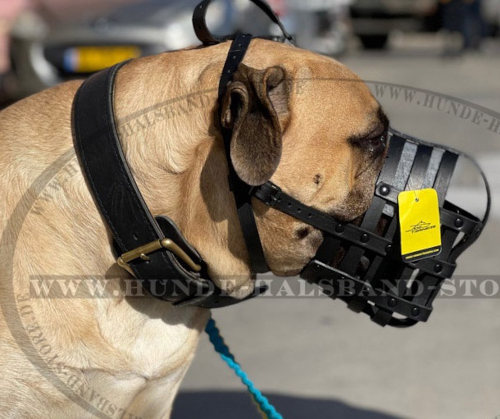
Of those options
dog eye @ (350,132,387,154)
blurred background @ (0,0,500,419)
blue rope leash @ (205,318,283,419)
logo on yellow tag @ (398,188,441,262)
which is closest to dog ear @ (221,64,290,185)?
dog eye @ (350,132,387,154)

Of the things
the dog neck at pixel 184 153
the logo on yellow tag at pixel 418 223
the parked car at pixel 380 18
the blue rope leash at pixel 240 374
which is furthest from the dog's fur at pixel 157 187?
the parked car at pixel 380 18

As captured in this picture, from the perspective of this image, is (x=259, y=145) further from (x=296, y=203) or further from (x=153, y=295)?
(x=153, y=295)

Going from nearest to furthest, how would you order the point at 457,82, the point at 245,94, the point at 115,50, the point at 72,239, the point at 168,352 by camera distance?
the point at 245,94
the point at 72,239
the point at 168,352
the point at 115,50
the point at 457,82

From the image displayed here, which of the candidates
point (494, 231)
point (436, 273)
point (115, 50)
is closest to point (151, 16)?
point (115, 50)

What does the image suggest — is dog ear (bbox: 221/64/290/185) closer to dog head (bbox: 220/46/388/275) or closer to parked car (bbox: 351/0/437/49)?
dog head (bbox: 220/46/388/275)

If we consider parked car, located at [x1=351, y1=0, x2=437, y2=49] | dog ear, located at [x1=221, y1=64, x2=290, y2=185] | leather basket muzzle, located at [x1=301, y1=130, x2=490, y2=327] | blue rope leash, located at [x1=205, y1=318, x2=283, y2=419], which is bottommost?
parked car, located at [x1=351, y1=0, x2=437, y2=49]

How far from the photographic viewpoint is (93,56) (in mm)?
7848

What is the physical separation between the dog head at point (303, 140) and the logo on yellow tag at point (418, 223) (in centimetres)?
11

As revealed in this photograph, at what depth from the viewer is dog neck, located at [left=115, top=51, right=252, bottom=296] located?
2.03 meters

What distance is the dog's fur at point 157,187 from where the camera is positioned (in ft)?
→ 6.49

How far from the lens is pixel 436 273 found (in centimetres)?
229

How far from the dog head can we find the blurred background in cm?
72

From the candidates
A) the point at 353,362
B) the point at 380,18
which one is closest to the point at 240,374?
the point at 353,362

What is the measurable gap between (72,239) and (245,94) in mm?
571
